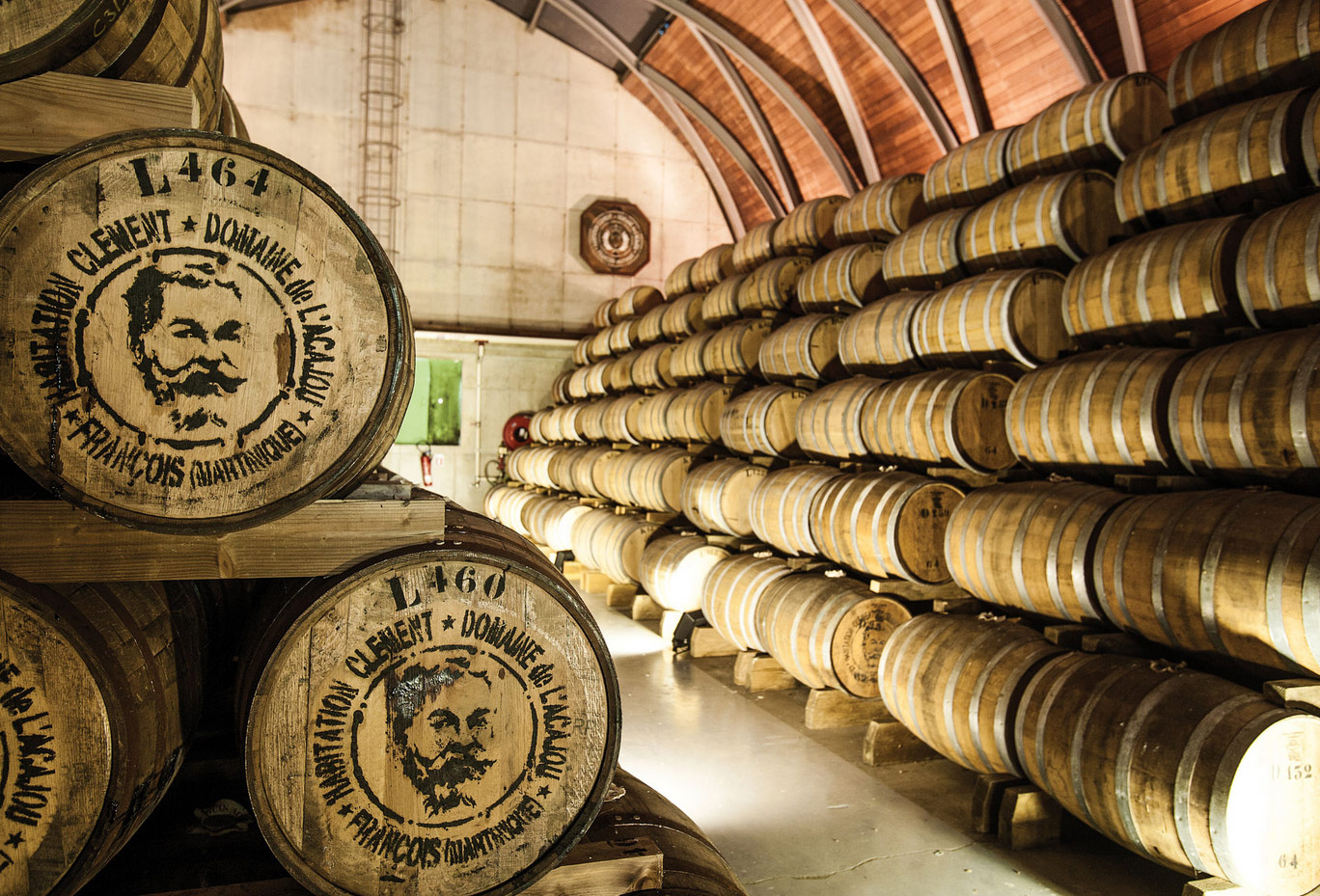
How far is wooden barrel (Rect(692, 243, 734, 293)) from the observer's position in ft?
32.3

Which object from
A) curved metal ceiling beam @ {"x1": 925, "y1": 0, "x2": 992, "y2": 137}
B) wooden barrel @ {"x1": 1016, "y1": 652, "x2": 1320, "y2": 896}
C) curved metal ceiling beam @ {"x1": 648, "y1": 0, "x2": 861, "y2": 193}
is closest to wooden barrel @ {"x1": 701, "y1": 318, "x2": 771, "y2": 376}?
curved metal ceiling beam @ {"x1": 925, "y1": 0, "x2": 992, "y2": 137}

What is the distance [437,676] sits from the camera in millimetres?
1740

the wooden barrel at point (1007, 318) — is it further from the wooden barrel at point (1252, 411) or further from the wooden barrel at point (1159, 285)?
the wooden barrel at point (1252, 411)

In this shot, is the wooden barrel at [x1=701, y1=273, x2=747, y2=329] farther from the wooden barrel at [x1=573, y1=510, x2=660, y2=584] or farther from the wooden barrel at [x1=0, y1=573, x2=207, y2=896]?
the wooden barrel at [x1=0, y1=573, x2=207, y2=896]

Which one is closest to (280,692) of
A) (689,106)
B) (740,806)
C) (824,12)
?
(740,806)

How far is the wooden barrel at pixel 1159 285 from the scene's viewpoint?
152 inches

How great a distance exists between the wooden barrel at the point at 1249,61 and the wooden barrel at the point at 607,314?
9.50m

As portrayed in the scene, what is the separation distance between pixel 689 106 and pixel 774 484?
945 centimetres

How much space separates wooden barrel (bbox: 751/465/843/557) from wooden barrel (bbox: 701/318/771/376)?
1.55m

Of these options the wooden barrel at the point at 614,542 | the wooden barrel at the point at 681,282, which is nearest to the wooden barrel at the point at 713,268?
the wooden barrel at the point at 681,282

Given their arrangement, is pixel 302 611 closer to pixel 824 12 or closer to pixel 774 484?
pixel 774 484

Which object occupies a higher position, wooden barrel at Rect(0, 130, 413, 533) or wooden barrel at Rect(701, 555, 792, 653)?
wooden barrel at Rect(0, 130, 413, 533)

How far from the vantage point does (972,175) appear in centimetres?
584

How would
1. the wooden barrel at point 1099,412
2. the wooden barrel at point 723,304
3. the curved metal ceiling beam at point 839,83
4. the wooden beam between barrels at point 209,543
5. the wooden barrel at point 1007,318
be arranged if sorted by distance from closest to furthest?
1. the wooden beam between barrels at point 209,543
2. the wooden barrel at point 1099,412
3. the wooden barrel at point 1007,318
4. the wooden barrel at point 723,304
5. the curved metal ceiling beam at point 839,83
